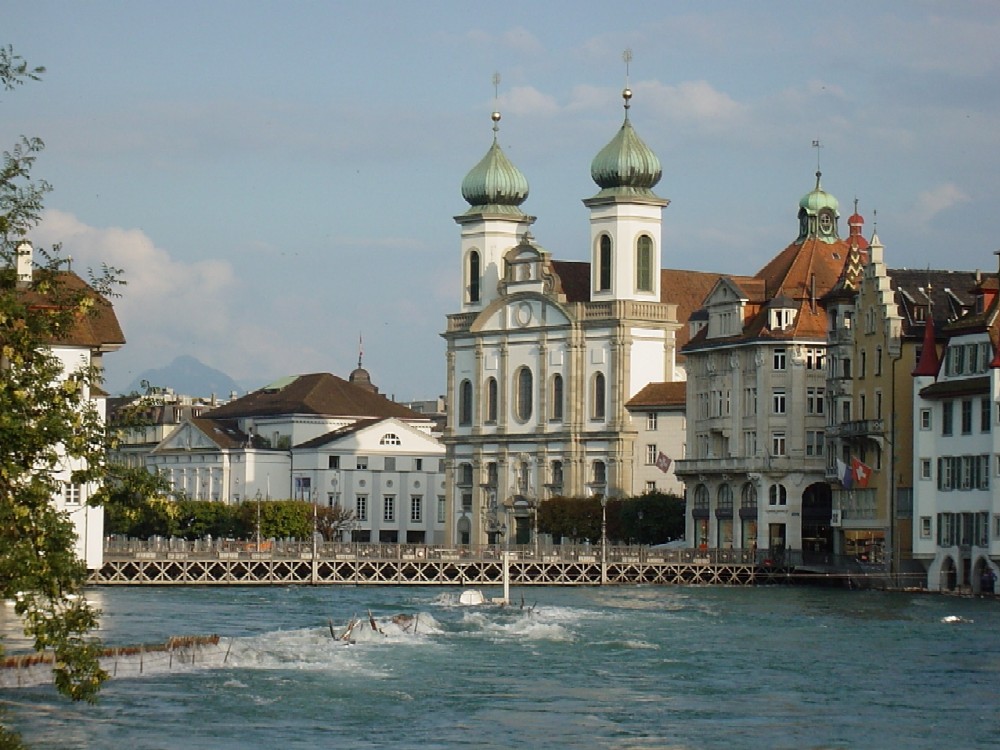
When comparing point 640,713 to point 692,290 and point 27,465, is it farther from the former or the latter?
point 692,290

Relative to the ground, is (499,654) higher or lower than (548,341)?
lower

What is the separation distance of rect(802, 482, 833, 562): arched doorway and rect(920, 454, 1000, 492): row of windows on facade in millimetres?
23286

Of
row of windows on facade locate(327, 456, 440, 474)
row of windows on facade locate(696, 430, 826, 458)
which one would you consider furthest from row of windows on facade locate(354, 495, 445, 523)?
row of windows on facade locate(696, 430, 826, 458)

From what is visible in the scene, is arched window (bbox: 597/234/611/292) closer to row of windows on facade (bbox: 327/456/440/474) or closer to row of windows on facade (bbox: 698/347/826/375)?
row of windows on facade (bbox: 698/347/826/375)

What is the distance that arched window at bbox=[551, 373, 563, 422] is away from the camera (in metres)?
159

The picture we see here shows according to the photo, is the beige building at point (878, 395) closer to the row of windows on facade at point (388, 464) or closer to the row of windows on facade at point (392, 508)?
the row of windows on facade at point (392, 508)

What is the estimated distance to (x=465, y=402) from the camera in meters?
166

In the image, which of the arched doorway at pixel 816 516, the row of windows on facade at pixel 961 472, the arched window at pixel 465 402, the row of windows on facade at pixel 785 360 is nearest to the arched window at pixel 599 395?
the arched window at pixel 465 402

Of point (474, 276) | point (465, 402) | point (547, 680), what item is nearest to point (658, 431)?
point (465, 402)

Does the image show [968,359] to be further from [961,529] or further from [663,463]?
[663,463]

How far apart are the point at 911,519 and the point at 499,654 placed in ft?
142

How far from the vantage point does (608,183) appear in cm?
16125

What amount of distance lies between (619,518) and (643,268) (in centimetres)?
1999

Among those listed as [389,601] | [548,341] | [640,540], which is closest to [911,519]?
[389,601]
